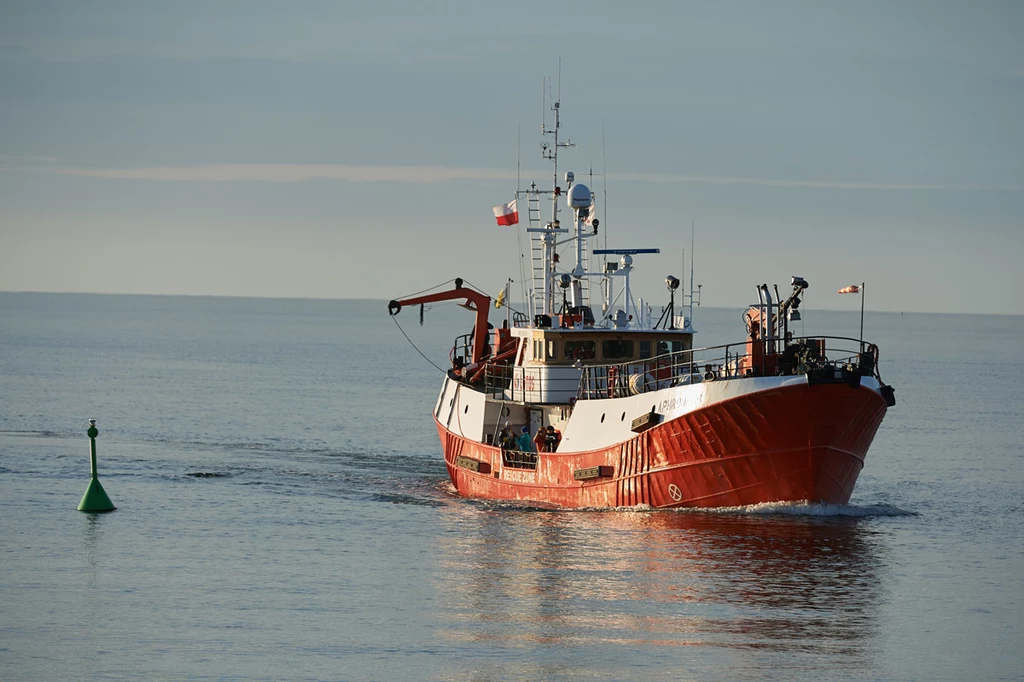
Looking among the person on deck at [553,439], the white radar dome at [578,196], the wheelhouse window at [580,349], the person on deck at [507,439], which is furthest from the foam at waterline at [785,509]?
the white radar dome at [578,196]

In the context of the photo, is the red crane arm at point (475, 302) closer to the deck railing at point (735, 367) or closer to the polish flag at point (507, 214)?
the polish flag at point (507, 214)

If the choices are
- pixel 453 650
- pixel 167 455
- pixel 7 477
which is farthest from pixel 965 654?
pixel 167 455

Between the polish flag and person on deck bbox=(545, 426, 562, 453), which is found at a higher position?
the polish flag

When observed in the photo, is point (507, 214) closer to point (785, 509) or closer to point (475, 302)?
point (475, 302)

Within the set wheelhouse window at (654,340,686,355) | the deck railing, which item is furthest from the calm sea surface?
wheelhouse window at (654,340,686,355)

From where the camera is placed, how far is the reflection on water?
2461 cm

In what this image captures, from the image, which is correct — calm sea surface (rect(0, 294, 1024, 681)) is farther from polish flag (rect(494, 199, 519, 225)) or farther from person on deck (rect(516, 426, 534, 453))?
polish flag (rect(494, 199, 519, 225))

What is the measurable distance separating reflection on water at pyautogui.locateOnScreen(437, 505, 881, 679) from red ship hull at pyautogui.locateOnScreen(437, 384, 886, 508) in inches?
25.3

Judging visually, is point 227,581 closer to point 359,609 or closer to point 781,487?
point 359,609

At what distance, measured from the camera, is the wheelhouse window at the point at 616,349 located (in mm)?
40781

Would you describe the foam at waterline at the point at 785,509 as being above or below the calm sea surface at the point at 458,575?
above

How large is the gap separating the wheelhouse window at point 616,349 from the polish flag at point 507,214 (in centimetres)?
650

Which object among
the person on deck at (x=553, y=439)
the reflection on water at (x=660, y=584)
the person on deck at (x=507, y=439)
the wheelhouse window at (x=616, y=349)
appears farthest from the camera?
the person on deck at (x=507, y=439)

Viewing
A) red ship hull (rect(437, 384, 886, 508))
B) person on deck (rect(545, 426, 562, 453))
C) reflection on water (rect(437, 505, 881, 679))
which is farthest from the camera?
person on deck (rect(545, 426, 562, 453))
